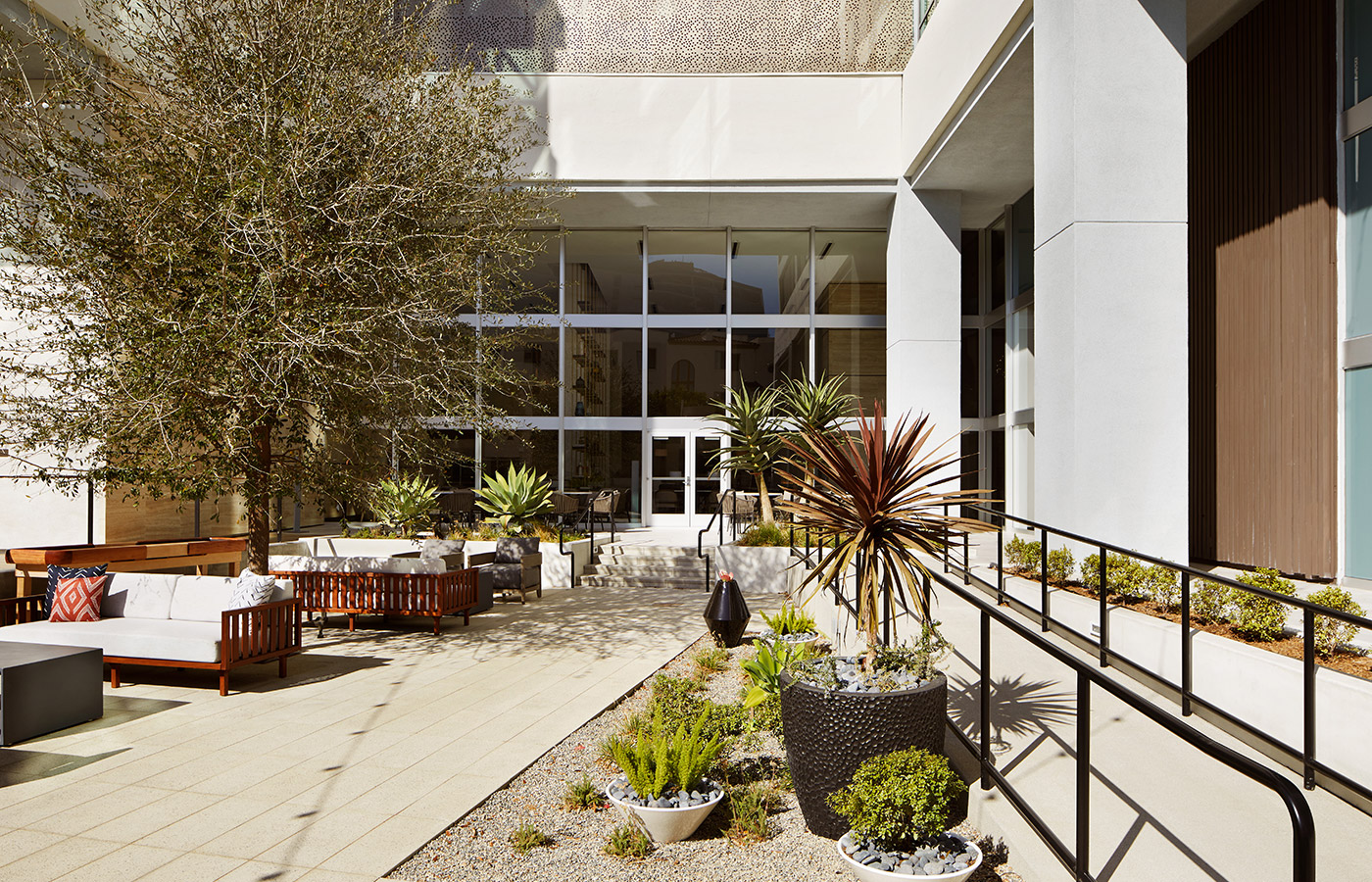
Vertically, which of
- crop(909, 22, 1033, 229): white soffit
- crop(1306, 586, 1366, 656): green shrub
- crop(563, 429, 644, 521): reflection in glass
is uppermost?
crop(909, 22, 1033, 229): white soffit

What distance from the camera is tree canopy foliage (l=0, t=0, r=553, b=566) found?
6.86 metres

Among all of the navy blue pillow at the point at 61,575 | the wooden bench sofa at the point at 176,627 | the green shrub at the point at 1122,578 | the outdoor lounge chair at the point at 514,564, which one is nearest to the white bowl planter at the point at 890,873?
the green shrub at the point at 1122,578

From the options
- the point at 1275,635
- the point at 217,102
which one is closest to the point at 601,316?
the point at 217,102

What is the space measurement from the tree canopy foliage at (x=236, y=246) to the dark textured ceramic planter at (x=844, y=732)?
4.64 m

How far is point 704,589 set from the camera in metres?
13.0

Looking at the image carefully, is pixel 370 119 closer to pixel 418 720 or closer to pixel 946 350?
pixel 418 720

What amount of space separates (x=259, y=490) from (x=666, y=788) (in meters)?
5.37

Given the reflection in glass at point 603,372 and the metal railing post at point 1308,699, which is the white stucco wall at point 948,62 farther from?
the metal railing post at point 1308,699

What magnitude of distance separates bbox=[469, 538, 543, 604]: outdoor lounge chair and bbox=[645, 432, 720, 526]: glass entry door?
21.2ft

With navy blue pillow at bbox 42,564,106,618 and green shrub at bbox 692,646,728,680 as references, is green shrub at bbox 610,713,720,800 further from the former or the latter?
navy blue pillow at bbox 42,564,106,618

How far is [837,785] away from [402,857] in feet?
6.22

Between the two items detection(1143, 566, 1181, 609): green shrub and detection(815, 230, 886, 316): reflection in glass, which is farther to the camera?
detection(815, 230, 886, 316): reflection in glass

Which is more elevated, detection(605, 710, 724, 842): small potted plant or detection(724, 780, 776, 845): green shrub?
detection(605, 710, 724, 842): small potted plant

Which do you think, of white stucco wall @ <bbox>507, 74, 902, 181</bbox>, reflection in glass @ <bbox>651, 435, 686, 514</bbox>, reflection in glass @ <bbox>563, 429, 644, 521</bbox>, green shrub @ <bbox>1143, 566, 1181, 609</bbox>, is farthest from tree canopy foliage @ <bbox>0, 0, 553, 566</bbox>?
reflection in glass @ <bbox>651, 435, 686, 514</bbox>
